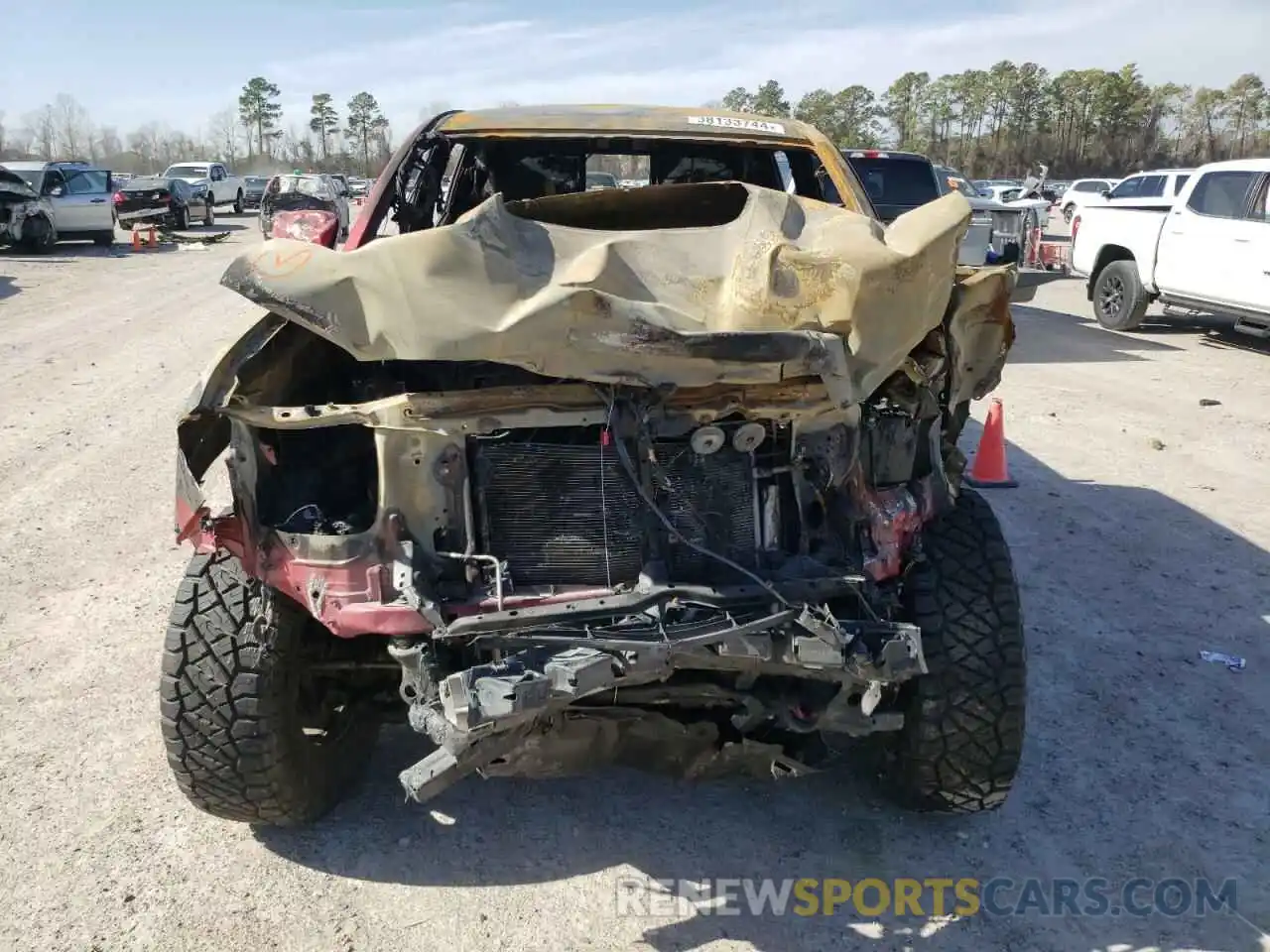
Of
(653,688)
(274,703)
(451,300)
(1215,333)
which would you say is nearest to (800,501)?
(653,688)

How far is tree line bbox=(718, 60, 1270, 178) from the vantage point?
195 feet

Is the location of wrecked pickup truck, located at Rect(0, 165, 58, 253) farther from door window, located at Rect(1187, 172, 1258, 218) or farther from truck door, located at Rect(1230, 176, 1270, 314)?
truck door, located at Rect(1230, 176, 1270, 314)

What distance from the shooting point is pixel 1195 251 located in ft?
35.7

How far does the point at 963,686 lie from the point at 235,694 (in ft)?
6.57

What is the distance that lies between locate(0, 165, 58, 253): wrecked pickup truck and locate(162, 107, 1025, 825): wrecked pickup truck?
18.4 meters

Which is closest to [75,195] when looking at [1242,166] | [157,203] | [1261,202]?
[157,203]

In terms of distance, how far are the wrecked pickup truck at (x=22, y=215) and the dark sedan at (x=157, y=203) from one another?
437cm

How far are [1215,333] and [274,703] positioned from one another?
12929 mm

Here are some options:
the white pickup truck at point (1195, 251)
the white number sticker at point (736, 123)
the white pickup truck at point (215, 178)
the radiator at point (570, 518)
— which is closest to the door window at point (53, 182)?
the white pickup truck at point (215, 178)

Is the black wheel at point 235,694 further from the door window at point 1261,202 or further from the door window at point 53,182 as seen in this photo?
the door window at point 53,182

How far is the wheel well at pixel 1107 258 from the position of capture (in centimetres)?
1227

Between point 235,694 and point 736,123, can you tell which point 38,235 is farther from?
point 235,694

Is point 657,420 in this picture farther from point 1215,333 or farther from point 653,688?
point 1215,333

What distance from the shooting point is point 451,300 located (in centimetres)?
236
